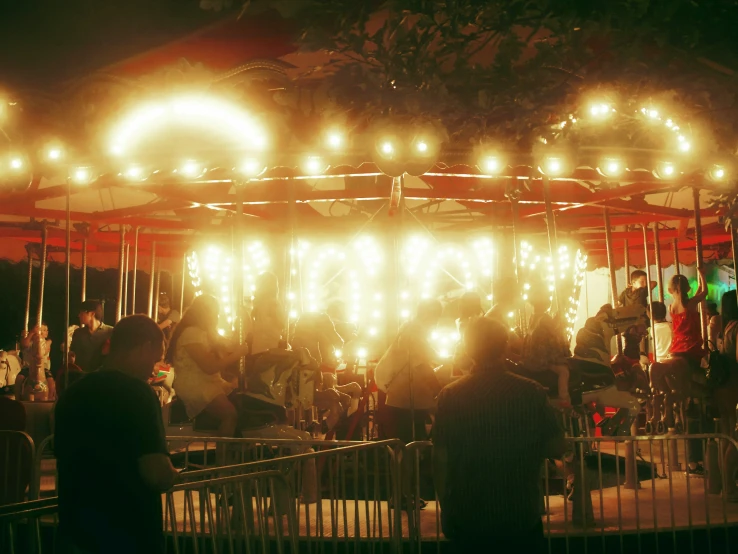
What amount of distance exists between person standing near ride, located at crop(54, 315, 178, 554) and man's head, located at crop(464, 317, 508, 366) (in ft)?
5.48

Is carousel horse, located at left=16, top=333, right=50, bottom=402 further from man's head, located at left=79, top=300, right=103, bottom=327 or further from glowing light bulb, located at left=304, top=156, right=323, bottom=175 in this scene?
glowing light bulb, located at left=304, top=156, right=323, bottom=175

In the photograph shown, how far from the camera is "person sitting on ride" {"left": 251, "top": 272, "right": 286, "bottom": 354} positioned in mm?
8078

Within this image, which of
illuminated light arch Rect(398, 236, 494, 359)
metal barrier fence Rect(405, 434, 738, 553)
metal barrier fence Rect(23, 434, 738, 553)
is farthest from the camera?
illuminated light arch Rect(398, 236, 494, 359)

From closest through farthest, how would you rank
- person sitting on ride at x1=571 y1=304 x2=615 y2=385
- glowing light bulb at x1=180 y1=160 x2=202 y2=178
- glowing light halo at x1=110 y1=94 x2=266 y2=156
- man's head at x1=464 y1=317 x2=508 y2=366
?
1. man's head at x1=464 y1=317 x2=508 y2=366
2. glowing light halo at x1=110 y1=94 x2=266 y2=156
3. glowing light bulb at x1=180 y1=160 x2=202 y2=178
4. person sitting on ride at x1=571 y1=304 x2=615 y2=385

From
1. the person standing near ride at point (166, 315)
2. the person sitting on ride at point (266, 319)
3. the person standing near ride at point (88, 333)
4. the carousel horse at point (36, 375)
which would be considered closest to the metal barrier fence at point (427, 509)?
the person sitting on ride at point (266, 319)

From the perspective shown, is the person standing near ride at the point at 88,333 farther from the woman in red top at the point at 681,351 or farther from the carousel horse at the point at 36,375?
the woman in red top at the point at 681,351

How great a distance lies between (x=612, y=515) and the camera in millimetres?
7445

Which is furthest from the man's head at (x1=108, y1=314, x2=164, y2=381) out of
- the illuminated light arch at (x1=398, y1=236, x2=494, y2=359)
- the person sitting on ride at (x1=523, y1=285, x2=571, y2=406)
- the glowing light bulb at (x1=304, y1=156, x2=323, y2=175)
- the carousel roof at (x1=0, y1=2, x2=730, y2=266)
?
the illuminated light arch at (x1=398, y1=236, x2=494, y2=359)

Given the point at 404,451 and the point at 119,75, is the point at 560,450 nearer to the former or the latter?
the point at 404,451

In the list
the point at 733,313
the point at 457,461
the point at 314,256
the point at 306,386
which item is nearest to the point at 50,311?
the point at 314,256

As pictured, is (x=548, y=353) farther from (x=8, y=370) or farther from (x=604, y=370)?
(x=8, y=370)

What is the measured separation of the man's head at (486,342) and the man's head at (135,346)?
1615 millimetres

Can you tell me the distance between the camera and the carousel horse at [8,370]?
15578mm

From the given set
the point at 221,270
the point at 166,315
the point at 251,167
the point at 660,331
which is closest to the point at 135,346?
the point at 251,167
